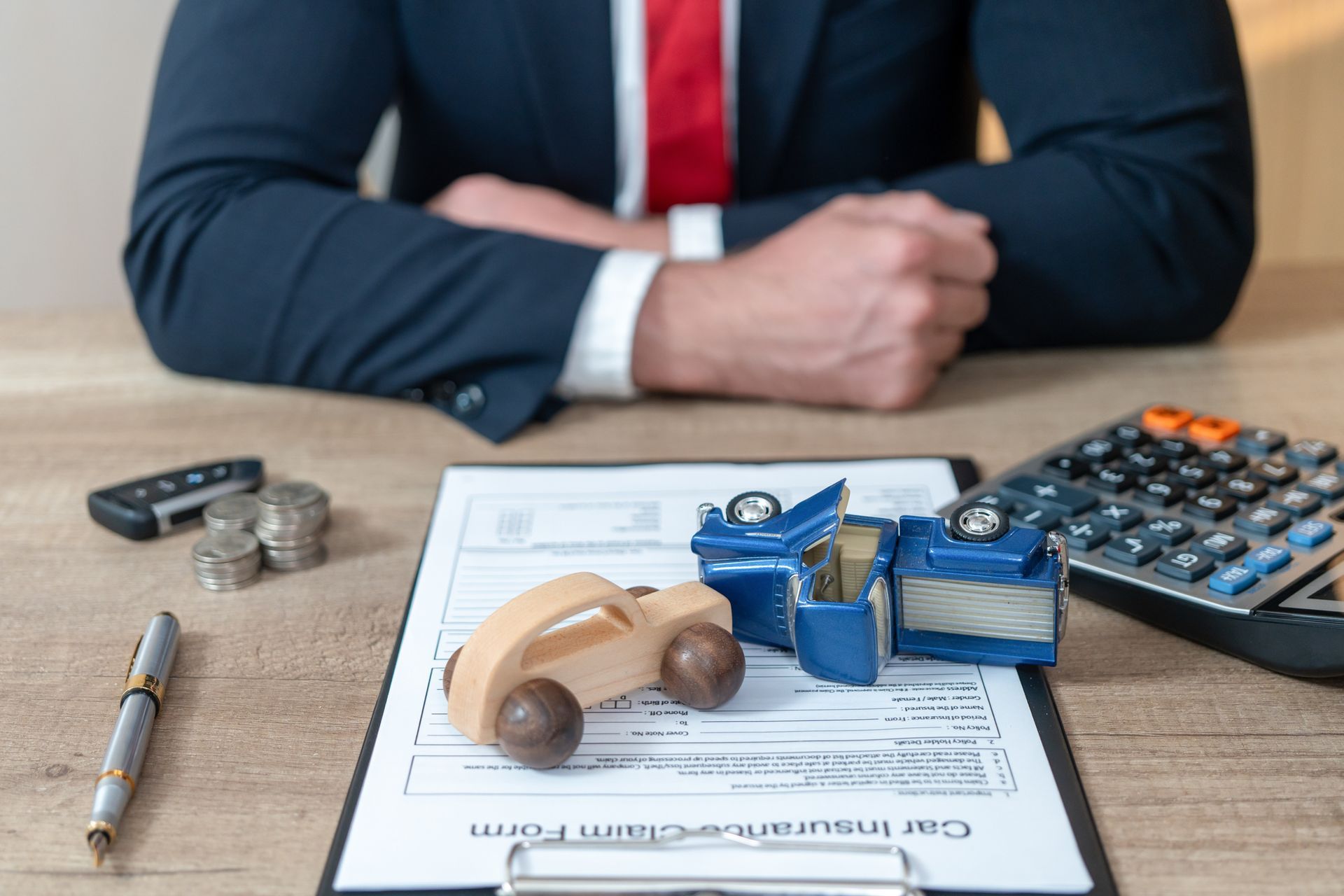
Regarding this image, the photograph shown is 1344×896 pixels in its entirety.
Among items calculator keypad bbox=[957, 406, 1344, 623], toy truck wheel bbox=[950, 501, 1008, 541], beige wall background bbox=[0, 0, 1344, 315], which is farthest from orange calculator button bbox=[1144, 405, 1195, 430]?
beige wall background bbox=[0, 0, 1344, 315]

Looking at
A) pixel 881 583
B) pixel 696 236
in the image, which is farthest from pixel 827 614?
pixel 696 236

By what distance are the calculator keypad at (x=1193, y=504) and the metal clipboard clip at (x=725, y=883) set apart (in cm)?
20

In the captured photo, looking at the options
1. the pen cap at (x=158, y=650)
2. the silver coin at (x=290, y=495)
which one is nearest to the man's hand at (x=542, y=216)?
the silver coin at (x=290, y=495)

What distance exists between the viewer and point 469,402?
74 cm

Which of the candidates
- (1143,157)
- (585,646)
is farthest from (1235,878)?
(1143,157)

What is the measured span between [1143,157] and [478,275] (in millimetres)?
486

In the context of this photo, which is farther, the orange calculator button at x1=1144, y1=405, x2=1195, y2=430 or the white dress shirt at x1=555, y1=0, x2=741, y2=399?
the white dress shirt at x1=555, y1=0, x2=741, y2=399

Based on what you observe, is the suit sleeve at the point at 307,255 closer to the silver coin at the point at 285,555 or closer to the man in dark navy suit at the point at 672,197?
the man in dark navy suit at the point at 672,197

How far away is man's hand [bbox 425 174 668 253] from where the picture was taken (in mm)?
860

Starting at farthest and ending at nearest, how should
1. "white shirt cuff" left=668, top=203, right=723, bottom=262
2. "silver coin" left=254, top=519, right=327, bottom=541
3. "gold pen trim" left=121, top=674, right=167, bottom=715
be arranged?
"white shirt cuff" left=668, top=203, right=723, bottom=262 < "silver coin" left=254, top=519, right=327, bottom=541 < "gold pen trim" left=121, top=674, right=167, bottom=715

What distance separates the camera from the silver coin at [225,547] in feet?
1.75

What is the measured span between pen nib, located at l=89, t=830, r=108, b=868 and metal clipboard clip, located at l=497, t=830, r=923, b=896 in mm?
132

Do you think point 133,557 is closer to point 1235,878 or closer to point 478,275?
point 478,275

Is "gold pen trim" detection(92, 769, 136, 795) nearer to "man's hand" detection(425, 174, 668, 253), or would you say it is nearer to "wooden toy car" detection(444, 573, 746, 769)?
"wooden toy car" detection(444, 573, 746, 769)
